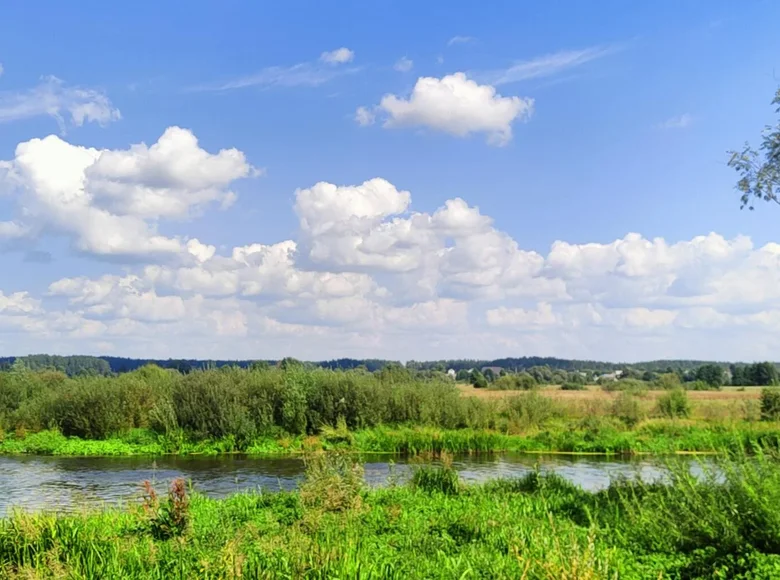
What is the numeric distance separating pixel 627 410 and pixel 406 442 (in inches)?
489

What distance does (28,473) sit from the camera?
23.9 m

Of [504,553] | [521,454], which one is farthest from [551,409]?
[504,553]

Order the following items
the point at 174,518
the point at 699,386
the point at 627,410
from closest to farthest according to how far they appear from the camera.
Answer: the point at 174,518
the point at 627,410
the point at 699,386

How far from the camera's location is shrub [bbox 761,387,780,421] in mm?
32719

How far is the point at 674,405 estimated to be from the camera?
118ft

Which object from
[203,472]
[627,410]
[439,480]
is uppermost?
[439,480]

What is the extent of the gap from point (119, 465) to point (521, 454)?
1584 cm

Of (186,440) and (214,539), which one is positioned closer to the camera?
(214,539)

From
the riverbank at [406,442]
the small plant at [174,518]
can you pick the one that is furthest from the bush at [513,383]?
the small plant at [174,518]

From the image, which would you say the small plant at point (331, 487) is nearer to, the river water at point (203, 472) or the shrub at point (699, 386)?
the river water at point (203, 472)

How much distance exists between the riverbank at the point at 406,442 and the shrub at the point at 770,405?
5.29 ft

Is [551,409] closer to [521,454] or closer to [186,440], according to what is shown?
[521,454]

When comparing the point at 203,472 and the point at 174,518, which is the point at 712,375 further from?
the point at 174,518

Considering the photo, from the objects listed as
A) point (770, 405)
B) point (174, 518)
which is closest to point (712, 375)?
point (770, 405)
